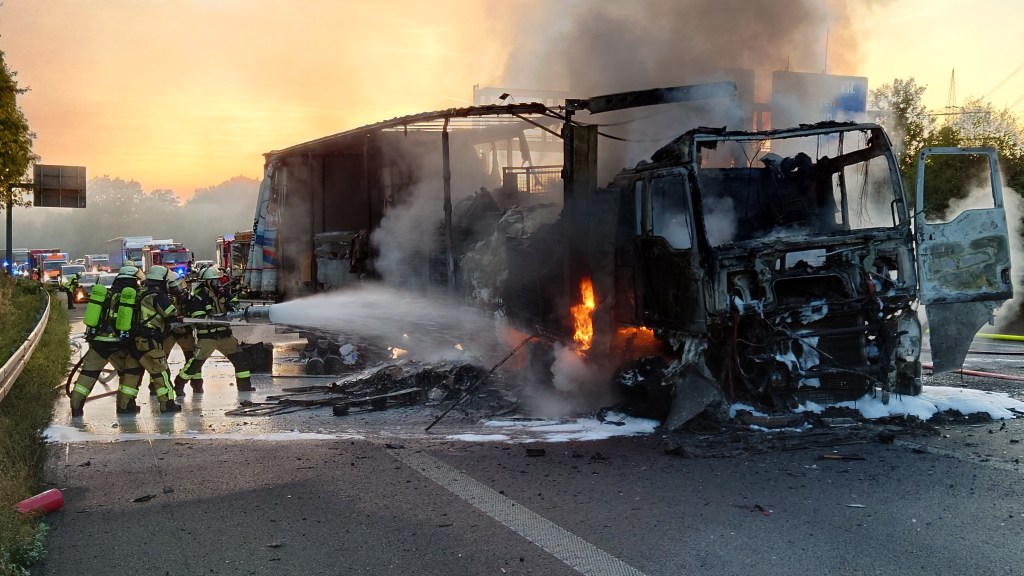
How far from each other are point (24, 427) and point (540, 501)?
414 centimetres

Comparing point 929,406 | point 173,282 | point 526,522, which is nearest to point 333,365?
point 173,282

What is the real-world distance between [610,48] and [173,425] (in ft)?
30.3

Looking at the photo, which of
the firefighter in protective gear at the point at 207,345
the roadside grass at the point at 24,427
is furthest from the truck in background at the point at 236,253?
the firefighter in protective gear at the point at 207,345

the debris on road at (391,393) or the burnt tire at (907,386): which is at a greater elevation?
the burnt tire at (907,386)

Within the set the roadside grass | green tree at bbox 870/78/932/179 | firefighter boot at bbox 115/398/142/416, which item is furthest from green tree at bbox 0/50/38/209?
green tree at bbox 870/78/932/179

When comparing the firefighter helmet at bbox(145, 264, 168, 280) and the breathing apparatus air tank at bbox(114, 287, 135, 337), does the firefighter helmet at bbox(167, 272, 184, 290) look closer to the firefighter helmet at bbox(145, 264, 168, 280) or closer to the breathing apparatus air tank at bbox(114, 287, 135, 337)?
the firefighter helmet at bbox(145, 264, 168, 280)

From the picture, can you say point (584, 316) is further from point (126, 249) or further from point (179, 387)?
point (126, 249)

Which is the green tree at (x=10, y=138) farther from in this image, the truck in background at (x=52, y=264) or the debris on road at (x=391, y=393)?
the truck in background at (x=52, y=264)

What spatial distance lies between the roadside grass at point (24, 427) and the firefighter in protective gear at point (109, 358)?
0.46 meters

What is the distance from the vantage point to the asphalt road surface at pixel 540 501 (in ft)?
12.9

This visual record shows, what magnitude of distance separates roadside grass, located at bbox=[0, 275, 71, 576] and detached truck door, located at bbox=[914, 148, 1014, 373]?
6.36m

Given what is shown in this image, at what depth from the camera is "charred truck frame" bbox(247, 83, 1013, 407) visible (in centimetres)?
632

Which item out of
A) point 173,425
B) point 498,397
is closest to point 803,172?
point 498,397

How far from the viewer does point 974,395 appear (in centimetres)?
696
